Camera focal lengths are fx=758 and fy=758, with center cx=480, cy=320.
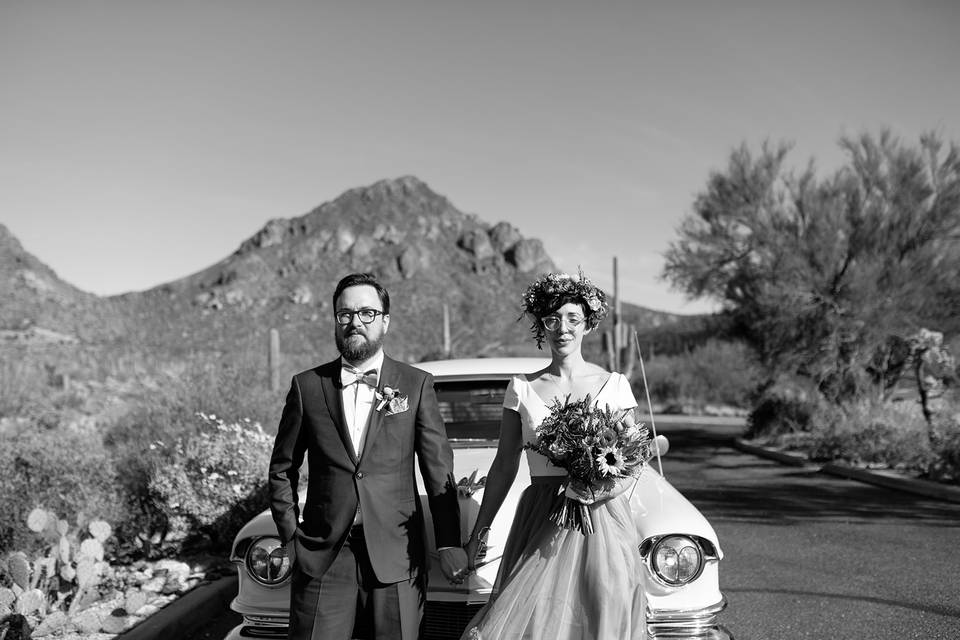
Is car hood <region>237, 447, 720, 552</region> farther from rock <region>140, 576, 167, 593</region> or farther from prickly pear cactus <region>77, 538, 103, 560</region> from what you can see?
rock <region>140, 576, 167, 593</region>

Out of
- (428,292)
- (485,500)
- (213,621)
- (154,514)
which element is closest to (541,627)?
(485,500)

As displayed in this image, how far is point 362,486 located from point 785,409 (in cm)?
1287

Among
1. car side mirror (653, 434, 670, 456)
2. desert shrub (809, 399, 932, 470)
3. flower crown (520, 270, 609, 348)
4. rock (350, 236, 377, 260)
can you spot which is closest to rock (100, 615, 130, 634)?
flower crown (520, 270, 609, 348)

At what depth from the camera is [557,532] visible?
272 centimetres

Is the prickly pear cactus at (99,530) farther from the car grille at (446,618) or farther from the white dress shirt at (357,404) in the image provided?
the white dress shirt at (357,404)

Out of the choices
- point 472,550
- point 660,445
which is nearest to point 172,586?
point 472,550

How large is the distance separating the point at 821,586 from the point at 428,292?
52480 millimetres

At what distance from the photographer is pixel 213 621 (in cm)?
462

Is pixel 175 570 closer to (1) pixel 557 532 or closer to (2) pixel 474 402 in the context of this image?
(2) pixel 474 402

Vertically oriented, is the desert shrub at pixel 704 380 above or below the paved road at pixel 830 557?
above

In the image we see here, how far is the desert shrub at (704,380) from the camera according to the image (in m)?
26.6

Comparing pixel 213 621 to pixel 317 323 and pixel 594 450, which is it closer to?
pixel 594 450

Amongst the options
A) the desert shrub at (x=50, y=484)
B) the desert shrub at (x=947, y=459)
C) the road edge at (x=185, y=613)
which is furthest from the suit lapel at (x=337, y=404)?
the desert shrub at (x=947, y=459)

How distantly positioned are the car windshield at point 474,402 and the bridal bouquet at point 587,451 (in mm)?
1885
